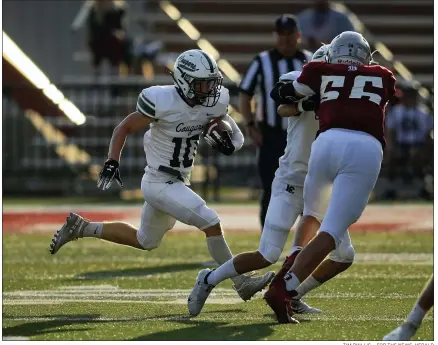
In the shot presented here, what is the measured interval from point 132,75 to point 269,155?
9002 millimetres

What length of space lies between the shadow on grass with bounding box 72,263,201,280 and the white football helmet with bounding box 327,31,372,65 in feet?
8.05

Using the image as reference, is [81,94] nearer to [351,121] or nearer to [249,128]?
[249,128]

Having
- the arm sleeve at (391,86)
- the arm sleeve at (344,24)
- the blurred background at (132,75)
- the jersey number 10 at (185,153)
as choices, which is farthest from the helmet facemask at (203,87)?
the arm sleeve at (344,24)

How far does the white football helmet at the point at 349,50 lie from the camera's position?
18.1ft

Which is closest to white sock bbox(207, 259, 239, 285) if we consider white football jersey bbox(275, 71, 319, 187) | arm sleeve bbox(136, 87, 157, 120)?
white football jersey bbox(275, 71, 319, 187)

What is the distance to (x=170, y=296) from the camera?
6.44m

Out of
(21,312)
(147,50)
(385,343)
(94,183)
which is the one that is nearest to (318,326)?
(385,343)

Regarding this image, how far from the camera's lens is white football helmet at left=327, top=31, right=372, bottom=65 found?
18.1 ft

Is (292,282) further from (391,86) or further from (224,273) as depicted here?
(391,86)

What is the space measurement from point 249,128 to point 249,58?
11.2 m

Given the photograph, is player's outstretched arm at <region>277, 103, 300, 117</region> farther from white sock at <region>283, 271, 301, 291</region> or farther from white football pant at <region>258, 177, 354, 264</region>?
white sock at <region>283, 271, 301, 291</region>

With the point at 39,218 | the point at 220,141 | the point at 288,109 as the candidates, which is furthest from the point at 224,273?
the point at 39,218

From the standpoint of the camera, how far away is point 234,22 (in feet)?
64.0

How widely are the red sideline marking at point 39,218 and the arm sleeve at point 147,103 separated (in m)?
4.80
